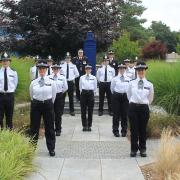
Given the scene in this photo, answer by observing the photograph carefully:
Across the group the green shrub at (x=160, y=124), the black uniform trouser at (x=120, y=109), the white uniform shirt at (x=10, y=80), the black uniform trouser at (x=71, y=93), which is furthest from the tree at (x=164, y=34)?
the white uniform shirt at (x=10, y=80)

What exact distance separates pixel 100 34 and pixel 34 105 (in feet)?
47.9

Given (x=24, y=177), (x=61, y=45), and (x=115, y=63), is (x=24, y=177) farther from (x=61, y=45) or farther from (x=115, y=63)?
(x=61, y=45)

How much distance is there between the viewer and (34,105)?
34.3 ft

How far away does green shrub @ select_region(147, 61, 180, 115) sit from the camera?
1407 cm

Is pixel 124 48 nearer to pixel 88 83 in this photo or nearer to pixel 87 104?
pixel 87 104

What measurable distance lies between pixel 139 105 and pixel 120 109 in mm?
3053

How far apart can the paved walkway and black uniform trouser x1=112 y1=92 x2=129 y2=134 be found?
36 centimetres

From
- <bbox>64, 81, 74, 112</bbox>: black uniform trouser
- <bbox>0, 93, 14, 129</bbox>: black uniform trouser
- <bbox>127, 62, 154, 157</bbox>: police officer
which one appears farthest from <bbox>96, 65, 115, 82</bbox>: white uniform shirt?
<bbox>127, 62, 154, 157</bbox>: police officer

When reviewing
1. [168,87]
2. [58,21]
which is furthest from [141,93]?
[58,21]

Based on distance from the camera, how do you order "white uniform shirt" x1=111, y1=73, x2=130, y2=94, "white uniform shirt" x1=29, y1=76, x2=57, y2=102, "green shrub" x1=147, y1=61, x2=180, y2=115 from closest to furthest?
"white uniform shirt" x1=29, y1=76, x2=57, y2=102 → "white uniform shirt" x1=111, y1=73, x2=130, y2=94 → "green shrub" x1=147, y1=61, x2=180, y2=115

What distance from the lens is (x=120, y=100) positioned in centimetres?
1346

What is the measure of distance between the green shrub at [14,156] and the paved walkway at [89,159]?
0.86ft

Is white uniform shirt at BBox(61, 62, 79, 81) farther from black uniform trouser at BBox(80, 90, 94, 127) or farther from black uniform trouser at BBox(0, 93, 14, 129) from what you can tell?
black uniform trouser at BBox(0, 93, 14, 129)

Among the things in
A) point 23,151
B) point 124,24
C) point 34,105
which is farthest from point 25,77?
point 124,24
